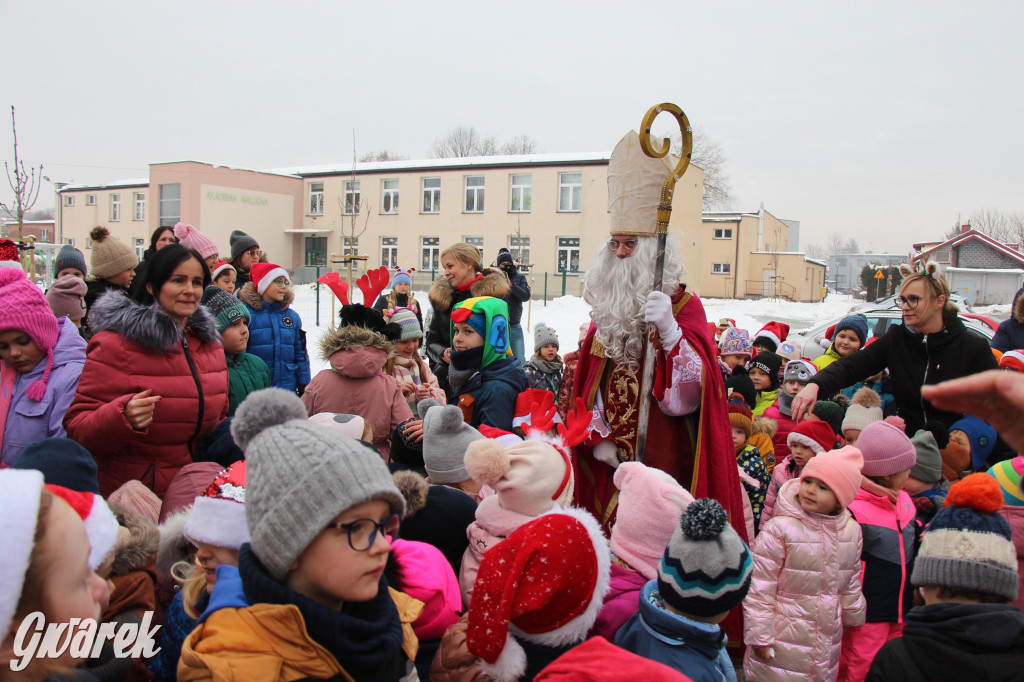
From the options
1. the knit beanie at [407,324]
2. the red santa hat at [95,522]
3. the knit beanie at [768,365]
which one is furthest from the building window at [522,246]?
the red santa hat at [95,522]

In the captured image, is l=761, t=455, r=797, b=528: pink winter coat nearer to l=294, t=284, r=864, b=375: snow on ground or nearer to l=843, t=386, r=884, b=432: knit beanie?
l=843, t=386, r=884, b=432: knit beanie

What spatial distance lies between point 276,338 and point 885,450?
4109 mm

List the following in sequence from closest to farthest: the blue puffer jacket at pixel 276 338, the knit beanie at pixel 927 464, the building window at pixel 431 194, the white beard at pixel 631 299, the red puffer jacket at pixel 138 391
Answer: the red puffer jacket at pixel 138 391 → the white beard at pixel 631 299 → the knit beanie at pixel 927 464 → the blue puffer jacket at pixel 276 338 → the building window at pixel 431 194

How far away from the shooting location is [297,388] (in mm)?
5242

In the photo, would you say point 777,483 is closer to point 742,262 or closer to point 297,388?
point 297,388

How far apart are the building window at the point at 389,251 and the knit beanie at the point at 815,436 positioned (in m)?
32.0

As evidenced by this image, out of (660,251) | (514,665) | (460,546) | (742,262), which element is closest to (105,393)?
(460,546)

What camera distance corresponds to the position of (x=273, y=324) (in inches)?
201

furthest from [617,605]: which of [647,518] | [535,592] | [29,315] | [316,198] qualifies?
[316,198]

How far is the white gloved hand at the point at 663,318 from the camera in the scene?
2.97 meters

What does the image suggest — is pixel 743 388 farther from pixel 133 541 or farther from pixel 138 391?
pixel 133 541

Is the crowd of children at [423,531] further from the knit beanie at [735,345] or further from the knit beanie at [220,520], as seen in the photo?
the knit beanie at [735,345]

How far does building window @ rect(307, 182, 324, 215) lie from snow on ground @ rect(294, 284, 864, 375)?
28.4 ft

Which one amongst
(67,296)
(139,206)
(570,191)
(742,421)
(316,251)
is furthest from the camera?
(139,206)
